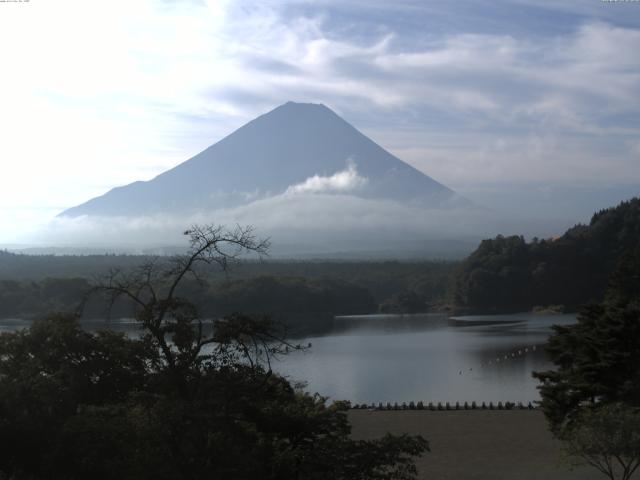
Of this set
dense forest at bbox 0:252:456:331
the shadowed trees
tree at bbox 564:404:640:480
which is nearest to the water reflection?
dense forest at bbox 0:252:456:331

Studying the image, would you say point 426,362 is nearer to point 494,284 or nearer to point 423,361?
point 423,361

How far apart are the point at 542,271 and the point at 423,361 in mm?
23716

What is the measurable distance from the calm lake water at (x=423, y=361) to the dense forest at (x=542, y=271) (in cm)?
749

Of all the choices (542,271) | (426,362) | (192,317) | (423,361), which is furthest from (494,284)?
(192,317)

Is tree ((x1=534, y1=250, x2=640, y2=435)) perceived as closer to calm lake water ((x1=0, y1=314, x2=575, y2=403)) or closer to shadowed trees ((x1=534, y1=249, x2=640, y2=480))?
shadowed trees ((x1=534, y1=249, x2=640, y2=480))

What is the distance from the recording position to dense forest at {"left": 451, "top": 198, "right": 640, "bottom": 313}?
153 ft

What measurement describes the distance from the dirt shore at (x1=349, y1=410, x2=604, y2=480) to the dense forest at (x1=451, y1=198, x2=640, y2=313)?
3330cm

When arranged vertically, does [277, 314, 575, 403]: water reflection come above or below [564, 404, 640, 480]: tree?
below

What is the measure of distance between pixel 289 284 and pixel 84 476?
37962 mm

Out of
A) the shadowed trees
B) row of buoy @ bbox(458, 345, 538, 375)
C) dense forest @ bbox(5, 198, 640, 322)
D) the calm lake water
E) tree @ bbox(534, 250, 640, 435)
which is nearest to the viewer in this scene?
the shadowed trees

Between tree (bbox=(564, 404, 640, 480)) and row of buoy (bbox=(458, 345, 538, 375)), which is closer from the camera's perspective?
tree (bbox=(564, 404, 640, 480))

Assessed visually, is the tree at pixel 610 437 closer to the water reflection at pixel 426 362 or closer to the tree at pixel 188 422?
the tree at pixel 188 422

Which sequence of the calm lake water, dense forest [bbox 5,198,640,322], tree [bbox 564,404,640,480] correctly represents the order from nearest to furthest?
tree [bbox 564,404,640,480], the calm lake water, dense forest [bbox 5,198,640,322]

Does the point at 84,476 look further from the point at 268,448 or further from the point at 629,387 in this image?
the point at 629,387
